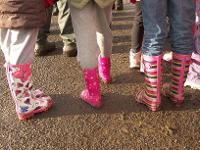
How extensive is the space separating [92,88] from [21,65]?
570 millimetres

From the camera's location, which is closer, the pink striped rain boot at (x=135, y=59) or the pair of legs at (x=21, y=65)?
the pair of legs at (x=21, y=65)

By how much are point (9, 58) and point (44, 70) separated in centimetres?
93

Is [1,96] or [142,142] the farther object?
[1,96]

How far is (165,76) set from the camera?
3148mm

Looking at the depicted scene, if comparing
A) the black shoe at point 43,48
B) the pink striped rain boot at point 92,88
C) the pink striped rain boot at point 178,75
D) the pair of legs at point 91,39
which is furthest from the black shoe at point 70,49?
the pink striped rain boot at point 178,75

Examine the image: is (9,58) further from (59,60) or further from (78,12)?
(59,60)

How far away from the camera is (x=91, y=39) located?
2.46 meters

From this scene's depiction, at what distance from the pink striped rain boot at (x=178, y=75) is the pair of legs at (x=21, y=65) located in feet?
3.29

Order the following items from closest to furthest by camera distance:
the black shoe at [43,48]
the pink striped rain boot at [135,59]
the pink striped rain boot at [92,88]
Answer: the pink striped rain boot at [92,88], the pink striped rain boot at [135,59], the black shoe at [43,48]

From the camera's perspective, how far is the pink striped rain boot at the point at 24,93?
7.98 feet

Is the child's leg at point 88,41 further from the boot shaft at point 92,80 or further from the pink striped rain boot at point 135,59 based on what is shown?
the pink striped rain boot at point 135,59

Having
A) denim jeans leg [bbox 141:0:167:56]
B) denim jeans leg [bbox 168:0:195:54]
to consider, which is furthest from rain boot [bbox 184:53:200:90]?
denim jeans leg [bbox 141:0:167:56]

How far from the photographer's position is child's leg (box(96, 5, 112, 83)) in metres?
2.54

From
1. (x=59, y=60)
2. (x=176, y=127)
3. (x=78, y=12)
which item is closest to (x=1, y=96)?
(x=59, y=60)
